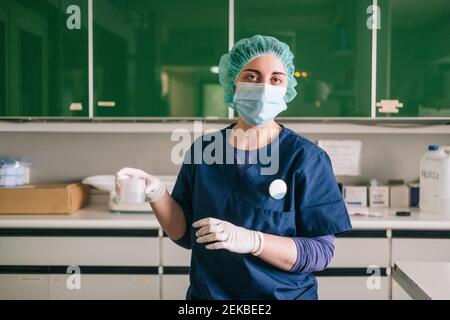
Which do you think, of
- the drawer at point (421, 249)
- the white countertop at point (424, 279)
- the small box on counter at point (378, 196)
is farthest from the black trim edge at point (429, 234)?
the white countertop at point (424, 279)

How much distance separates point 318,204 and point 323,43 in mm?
1544

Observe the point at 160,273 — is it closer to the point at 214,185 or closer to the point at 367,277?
the point at 367,277

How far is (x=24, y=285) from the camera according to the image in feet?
7.70

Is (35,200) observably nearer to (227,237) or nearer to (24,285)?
(24,285)

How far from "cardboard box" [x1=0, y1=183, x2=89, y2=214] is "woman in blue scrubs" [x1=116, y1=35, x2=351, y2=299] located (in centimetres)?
131

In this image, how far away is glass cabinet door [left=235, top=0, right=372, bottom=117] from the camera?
2.48 meters

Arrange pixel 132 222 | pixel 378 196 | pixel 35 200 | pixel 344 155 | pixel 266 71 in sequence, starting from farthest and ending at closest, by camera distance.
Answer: pixel 344 155 → pixel 378 196 → pixel 35 200 → pixel 132 222 → pixel 266 71

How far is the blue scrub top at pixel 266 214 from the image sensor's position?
1186 millimetres

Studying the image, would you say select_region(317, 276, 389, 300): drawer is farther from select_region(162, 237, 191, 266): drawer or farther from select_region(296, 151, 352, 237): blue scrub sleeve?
select_region(296, 151, 352, 237): blue scrub sleeve

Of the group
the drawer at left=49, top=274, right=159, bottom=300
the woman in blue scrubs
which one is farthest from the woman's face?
the drawer at left=49, top=274, right=159, bottom=300

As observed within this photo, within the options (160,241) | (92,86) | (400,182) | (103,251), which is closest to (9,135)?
(92,86)

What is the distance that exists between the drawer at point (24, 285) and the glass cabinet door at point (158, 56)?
3.10 ft

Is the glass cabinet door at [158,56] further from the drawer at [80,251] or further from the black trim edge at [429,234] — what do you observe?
the black trim edge at [429,234]

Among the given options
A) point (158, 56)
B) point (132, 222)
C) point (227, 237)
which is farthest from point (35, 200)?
point (227, 237)
